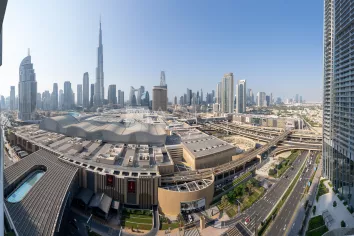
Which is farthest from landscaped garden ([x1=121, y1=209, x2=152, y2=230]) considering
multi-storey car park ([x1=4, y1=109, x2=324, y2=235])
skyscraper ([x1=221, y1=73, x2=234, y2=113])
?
skyscraper ([x1=221, y1=73, x2=234, y2=113])

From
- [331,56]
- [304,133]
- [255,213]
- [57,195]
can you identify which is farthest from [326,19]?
[57,195]

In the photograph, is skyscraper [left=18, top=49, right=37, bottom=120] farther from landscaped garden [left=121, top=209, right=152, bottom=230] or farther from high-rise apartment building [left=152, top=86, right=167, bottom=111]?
landscaped garden [left=121, top=209, right=152, bottom=230]

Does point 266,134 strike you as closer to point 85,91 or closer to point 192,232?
point 192,232

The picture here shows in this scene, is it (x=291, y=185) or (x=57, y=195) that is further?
(x=291, y=185)

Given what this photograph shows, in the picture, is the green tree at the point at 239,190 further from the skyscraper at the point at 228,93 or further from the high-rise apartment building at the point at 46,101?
the high-rise apartment building at the point at 46,101

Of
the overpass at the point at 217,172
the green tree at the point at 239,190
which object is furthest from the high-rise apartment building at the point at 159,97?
the green tree at the point at 239,190

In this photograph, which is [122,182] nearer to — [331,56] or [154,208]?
[154,208]

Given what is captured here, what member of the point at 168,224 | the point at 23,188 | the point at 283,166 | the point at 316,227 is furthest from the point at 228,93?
the point at 23,188

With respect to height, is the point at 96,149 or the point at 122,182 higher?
the point at 96,149
